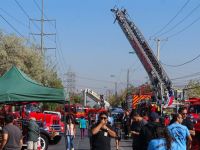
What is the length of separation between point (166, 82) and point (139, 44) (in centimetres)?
328

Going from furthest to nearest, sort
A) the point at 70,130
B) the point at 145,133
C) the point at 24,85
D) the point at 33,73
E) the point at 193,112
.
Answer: the point at 33,73 → the point at 193,112 → the point at 70,130 → the point at 24,85 → the point at 145,133

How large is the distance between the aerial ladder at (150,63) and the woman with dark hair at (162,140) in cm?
3175

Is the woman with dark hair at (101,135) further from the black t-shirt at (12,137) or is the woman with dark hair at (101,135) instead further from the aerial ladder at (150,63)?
the aerial ladder at (150,63)

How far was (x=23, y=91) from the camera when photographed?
1661cm

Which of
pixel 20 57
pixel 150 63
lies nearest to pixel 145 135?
pixel 150 63

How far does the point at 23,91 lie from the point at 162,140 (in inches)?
368

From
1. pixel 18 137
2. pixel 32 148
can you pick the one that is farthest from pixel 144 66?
pixel 18 137

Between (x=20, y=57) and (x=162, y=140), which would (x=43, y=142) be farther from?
(x=20, y=57)

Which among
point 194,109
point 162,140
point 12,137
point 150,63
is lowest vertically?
point 162,140

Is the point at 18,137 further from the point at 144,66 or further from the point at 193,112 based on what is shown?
the point at 144,66

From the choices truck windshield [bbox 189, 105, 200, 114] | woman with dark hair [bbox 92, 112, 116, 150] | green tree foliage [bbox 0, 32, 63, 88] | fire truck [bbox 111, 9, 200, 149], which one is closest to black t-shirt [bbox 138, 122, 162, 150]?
woman with dark hair [bbox 92, 112, 116, 150]

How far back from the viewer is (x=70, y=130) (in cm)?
2216

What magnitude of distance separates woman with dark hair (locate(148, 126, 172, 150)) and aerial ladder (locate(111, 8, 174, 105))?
3175 centimetres

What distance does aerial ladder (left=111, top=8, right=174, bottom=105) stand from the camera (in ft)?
131
